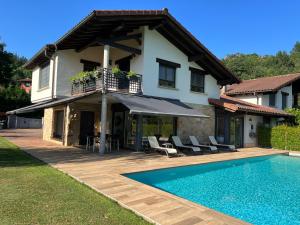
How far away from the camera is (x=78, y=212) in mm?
7852

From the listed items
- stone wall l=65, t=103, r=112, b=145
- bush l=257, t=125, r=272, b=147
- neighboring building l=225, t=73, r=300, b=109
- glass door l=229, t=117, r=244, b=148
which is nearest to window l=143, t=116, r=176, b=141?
stone wall l=65, t=103, r=112, b=145

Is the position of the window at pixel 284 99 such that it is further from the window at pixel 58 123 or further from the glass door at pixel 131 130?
the window at pixel 58 123

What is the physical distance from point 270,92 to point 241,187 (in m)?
26.3

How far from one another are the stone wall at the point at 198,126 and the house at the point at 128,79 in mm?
105

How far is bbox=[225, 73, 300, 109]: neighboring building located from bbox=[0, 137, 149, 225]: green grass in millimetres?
32092

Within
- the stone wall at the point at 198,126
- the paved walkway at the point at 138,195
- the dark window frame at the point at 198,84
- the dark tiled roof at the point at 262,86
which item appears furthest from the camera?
the dark tiled roof at the point at 262,86

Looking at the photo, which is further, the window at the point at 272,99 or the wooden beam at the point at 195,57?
the window at the point at 272,99

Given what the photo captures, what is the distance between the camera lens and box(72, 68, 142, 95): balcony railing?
21.5 metres

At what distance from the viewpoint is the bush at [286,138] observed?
100 ft

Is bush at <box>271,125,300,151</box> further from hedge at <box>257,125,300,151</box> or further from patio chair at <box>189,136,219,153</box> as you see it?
patio chair at <box>189,136,219,153</box>

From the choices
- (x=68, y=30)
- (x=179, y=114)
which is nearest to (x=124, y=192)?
(x=179, y=114)

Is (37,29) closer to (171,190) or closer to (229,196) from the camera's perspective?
(171,190)

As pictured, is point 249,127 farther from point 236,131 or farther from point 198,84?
point 198,84

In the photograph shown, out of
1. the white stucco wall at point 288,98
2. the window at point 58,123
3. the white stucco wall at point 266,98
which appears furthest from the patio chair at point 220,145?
the window at point 58,123
